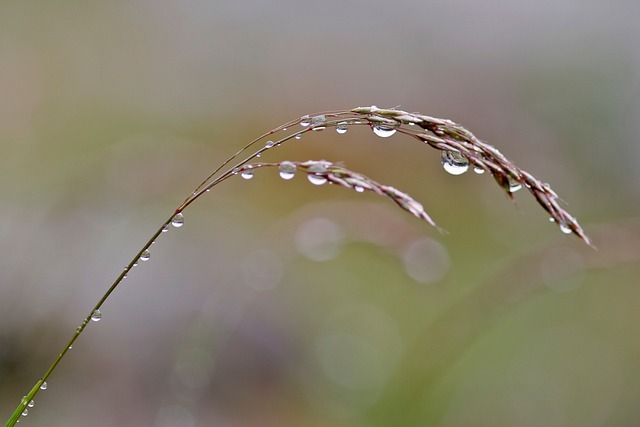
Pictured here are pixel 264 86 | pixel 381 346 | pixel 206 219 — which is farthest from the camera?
pixel 264 86

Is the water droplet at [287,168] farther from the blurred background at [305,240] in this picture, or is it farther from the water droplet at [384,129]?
the blurred background at [305,240]

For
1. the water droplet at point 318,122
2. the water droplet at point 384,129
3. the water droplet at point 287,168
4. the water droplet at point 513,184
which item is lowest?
the water droplet at point 287,168

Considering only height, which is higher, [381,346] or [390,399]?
[381,346]

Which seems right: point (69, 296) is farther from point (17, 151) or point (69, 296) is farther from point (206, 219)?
point (17, 151)

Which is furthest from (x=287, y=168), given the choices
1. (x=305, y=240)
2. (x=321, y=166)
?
(x=305, y=240)

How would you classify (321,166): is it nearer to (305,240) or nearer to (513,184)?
(513,184)

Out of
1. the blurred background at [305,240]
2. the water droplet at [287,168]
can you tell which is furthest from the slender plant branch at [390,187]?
the blurred background at [305,240]

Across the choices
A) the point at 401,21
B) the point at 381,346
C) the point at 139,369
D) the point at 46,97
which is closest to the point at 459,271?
the point at 381,346

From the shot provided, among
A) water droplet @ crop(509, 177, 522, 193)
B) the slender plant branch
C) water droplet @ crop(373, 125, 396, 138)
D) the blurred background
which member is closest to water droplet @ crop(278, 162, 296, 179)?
the slender plant branch
